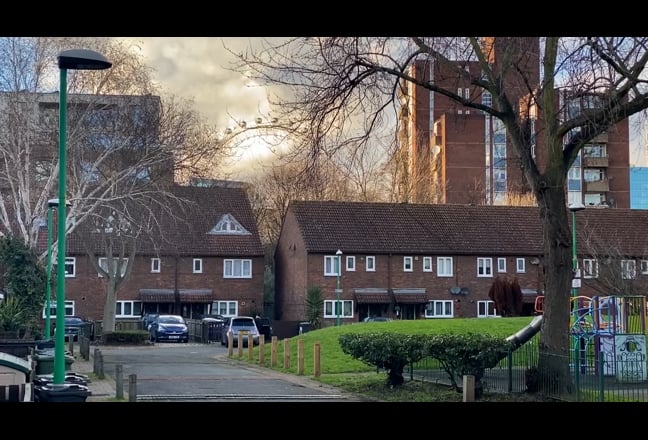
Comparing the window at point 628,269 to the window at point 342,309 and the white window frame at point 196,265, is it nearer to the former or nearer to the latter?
the window at point 342,309

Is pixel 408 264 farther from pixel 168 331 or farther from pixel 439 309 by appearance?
pixel 168 331

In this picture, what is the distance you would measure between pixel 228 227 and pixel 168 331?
50.7 feet

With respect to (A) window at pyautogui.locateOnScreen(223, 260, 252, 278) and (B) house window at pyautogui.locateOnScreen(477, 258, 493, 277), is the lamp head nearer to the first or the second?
(A) window at pyautogui.locateOnScreen(223, 260, 252, 278)

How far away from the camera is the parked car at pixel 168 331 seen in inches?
1937

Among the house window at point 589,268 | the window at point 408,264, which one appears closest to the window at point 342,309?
the window at point 408,264

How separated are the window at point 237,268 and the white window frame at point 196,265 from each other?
1.63 metres

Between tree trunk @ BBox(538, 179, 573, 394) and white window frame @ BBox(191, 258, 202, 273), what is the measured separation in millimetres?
43821

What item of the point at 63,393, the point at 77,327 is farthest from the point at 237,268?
the point at 63,393

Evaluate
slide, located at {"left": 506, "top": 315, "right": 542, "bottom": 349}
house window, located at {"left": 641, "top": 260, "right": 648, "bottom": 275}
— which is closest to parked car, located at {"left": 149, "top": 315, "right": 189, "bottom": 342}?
house window, located at {"left": 641, "top": 260, "right": 648, "bottom": 275}

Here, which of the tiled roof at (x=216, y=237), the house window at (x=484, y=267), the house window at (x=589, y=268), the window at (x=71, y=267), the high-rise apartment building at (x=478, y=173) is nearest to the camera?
the house window at (x=589, y=268)

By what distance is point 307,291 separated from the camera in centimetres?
5691

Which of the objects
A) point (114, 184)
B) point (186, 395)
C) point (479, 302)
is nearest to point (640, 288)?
point (479, 302)

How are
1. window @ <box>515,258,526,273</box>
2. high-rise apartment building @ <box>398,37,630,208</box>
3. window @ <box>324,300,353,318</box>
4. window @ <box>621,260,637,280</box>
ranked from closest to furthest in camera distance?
1. window @ <box>621,260,637,280</box>
2. window @ <box>324,300,353,318</box>
3. window @ <box>515,258,526,273</box>
4. high-rise apartment building @ <box>398,37,630,208</box>

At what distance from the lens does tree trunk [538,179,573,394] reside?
19328 millimetres
